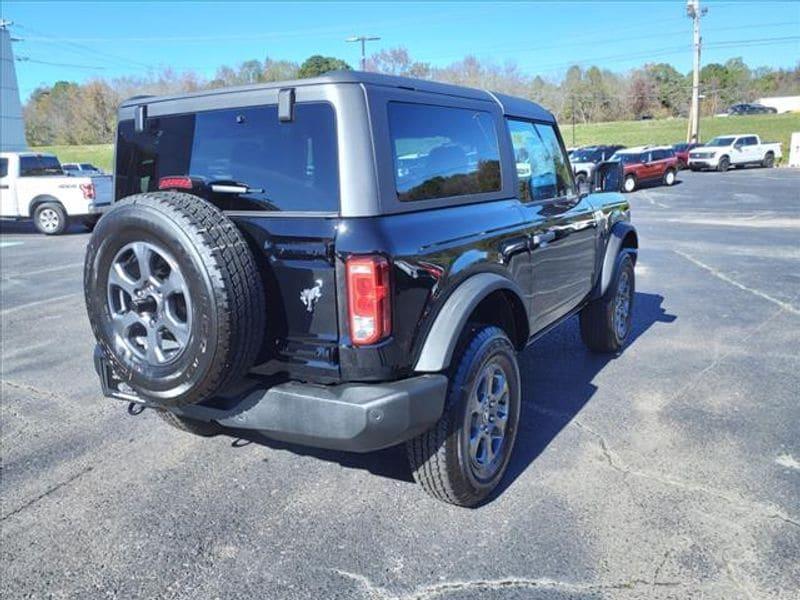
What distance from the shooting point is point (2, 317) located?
24.0 feet

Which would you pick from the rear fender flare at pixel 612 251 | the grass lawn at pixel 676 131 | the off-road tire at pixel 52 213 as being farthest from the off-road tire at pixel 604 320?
the grass lawn at pixel 676 131

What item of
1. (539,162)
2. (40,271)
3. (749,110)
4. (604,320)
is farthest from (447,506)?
(749,110)

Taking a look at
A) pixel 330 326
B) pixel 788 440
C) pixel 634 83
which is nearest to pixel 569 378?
pixel 788 440

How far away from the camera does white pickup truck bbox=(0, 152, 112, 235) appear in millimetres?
14789

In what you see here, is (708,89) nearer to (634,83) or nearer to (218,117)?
(634,83)

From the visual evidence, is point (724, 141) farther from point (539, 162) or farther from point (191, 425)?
point (191, 425)

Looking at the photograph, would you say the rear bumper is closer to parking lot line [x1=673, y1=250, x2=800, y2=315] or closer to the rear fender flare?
the rear fender flare

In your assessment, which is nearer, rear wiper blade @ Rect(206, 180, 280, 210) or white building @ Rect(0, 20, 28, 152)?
rear wiper blade @ Rect(206, 180, 280, 210)

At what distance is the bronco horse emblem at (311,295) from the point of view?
2.63 metres

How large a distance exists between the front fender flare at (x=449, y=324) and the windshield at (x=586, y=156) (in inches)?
1119

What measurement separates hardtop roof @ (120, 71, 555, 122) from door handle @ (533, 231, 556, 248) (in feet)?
2.52

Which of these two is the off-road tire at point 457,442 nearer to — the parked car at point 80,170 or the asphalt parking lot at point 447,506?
the asphalt parking lot at point 447,506

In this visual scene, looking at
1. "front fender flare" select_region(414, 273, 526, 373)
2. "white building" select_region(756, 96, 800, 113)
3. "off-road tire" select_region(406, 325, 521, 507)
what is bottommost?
"off-road tire" select_region(406, 325, 521, 507)

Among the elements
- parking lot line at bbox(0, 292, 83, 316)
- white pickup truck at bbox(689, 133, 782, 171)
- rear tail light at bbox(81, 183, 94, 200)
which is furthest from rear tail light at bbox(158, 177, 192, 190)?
white pickup truck at bbox(689, 133, 782, 171)
